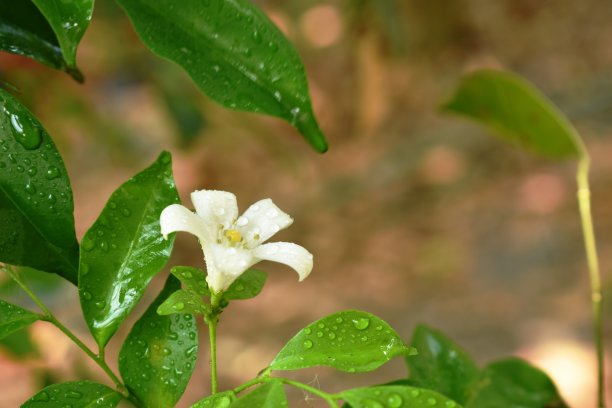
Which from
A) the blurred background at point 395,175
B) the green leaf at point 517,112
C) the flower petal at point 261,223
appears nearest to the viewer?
the flower petal at point 261,223

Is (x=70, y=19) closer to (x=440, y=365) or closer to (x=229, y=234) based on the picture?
(x=229, y=234)

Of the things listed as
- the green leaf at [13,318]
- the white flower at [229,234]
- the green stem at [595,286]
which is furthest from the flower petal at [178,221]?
the green stem at [595,286]

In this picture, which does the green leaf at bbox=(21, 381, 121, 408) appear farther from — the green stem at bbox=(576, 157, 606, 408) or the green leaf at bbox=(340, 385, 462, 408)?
the green stem at bbox=(576, 157, 606, 408)

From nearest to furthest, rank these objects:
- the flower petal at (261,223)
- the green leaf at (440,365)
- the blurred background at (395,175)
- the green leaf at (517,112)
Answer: the flower petal at (261,223), the green leaf at (440,365), the green leaf at (517,112), the blurred background at (395,175)

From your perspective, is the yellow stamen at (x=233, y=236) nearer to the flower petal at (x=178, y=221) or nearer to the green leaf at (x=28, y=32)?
the flower petal at (x=178, y=221)

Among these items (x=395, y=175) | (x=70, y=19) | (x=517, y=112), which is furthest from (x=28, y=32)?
(x=395, y=175)

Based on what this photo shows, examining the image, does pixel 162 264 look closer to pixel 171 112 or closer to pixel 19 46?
pixel 19 46

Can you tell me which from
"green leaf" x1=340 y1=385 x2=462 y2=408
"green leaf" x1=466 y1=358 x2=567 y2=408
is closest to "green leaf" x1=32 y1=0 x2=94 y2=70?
"green leaf" x1=340 y1=385 x2=462 y2=408

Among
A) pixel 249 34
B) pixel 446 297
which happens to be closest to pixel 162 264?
pixel 249 34
